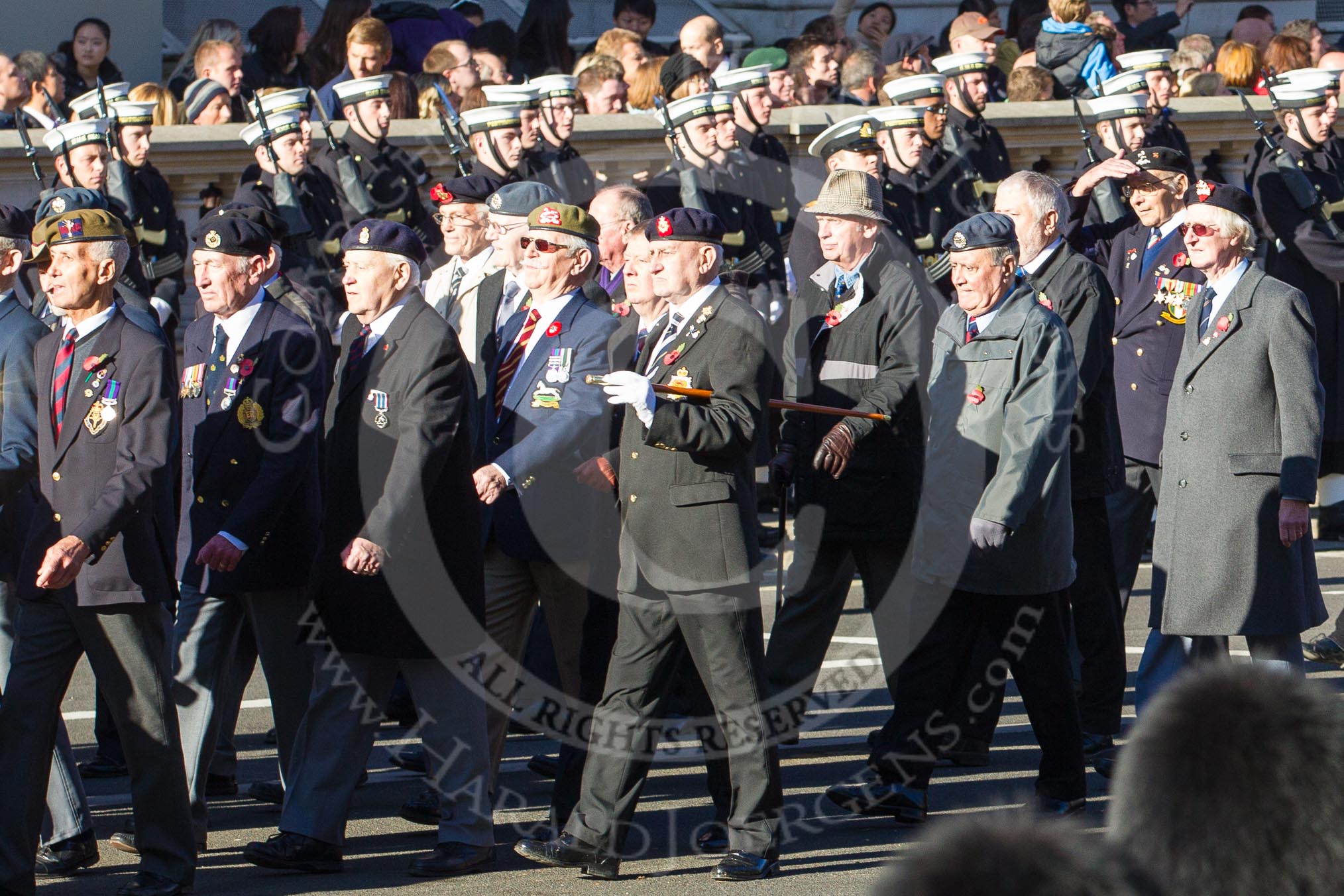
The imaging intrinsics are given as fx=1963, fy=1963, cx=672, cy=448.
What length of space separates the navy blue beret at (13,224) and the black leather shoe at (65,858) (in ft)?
6.19

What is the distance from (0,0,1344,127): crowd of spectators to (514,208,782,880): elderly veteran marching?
5921mm

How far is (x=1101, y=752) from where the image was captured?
6.53 meters

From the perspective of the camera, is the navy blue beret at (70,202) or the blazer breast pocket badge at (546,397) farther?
the blazer breast pocket badge at (546,397)

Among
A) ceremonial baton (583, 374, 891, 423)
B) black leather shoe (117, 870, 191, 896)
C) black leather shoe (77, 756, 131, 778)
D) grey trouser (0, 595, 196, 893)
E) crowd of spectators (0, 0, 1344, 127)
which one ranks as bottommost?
black leather shoe (117, 870, 191, 896)

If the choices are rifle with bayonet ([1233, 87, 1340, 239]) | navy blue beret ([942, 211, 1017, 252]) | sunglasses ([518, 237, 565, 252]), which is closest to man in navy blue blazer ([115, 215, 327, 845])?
sunglasses ([518, 237, 565, 252])

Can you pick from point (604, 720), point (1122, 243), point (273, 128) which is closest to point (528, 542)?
point (604, 720)

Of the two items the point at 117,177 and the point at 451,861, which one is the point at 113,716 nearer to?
the point at 451,861

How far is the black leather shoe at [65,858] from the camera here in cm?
540

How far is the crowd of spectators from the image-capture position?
1111 cm

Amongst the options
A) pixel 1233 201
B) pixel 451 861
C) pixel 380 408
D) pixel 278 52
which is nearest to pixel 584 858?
pixel 451 861

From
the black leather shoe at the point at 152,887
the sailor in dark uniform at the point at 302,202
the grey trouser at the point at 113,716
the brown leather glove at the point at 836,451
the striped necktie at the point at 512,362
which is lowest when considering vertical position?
the black leather shoe at the point at 152,887

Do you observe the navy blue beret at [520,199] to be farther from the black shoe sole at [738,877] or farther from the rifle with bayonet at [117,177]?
the rifle with bayonet at [117,177]

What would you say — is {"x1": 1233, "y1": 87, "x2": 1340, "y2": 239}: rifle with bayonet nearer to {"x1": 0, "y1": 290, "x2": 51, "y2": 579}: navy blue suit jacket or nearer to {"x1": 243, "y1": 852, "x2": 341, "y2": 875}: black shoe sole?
{"x1": 243, "y1": 852, "x2": 341, "y2": 875}: black shoe sole

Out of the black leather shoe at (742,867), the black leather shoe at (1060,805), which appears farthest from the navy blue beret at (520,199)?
the black leather shoe at (1060,805)
